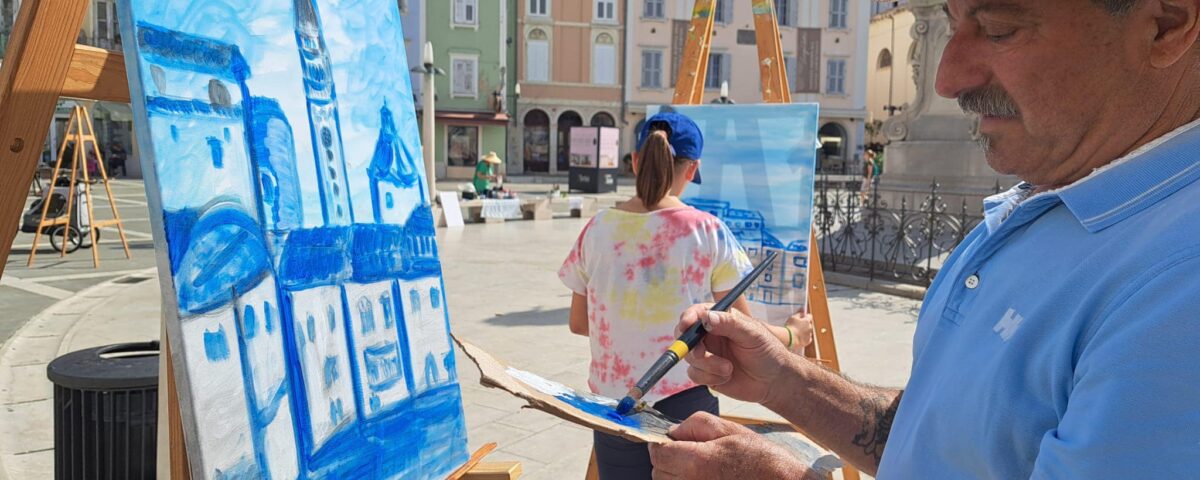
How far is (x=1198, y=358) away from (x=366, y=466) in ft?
5.28

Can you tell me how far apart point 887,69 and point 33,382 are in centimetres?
3753

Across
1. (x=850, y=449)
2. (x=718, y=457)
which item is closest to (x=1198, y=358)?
(x=718, y=457)

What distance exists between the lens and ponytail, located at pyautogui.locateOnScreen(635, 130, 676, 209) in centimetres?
247

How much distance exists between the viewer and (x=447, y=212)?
13906 millimetres

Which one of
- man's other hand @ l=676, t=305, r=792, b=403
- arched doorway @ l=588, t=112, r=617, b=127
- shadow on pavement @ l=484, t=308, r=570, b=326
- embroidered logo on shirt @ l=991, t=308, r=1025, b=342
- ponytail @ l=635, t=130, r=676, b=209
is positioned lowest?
shadow on pavement @ l=484, t=308, r=570, b=326

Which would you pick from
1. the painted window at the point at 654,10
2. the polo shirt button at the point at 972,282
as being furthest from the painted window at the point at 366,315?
the painted window at the point at 654,10

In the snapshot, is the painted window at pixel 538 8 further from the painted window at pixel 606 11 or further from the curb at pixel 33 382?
the curb at pixel 33 382

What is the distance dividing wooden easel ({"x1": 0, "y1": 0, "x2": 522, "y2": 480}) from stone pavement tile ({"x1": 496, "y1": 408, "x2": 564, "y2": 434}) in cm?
277

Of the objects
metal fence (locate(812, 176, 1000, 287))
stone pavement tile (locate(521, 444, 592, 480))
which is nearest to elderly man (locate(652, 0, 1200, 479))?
stone pavement tile (locate(521, 444, 592, 480))

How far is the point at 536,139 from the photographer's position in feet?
118

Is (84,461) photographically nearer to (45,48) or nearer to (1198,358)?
(45,48)

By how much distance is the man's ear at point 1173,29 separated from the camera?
0.90 m

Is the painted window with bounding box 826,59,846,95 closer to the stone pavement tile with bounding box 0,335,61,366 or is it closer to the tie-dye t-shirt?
the stone pavement tile with bounding box 0,335,61,366

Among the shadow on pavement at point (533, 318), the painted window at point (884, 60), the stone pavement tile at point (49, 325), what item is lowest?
the shadow on pavement at point (533, 318)
